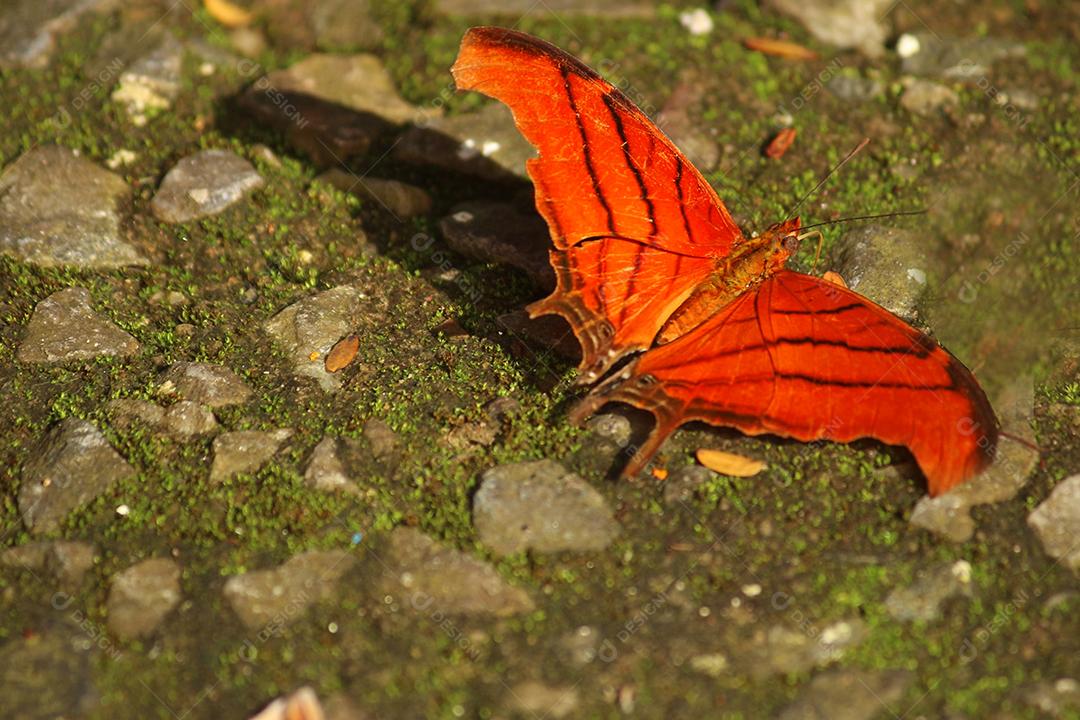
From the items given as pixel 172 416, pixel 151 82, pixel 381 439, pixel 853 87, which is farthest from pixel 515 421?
pixel 151 82

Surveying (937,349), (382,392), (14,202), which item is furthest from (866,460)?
(14,202)

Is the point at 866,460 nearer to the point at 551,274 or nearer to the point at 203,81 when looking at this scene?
the point at 551,274

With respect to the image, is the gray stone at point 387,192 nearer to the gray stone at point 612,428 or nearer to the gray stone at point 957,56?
the gray stone at point 612,428

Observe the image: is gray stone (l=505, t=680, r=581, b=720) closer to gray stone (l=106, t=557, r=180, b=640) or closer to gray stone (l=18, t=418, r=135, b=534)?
gray stone (l=106, t=557, r=180, b=640)

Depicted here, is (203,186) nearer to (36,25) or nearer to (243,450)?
(243,450)

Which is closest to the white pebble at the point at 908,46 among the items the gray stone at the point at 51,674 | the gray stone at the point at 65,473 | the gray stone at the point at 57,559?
the gray stone at the point at 65,473
